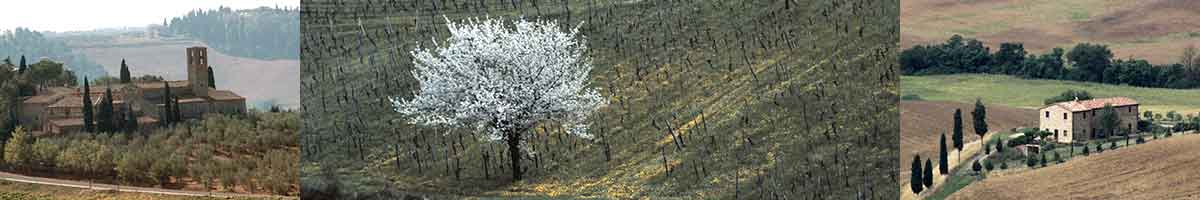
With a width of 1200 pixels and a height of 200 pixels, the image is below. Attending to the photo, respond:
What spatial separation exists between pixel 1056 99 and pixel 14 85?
39.9 ft

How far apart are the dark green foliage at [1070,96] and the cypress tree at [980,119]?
23.2 inches

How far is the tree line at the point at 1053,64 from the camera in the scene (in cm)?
1191

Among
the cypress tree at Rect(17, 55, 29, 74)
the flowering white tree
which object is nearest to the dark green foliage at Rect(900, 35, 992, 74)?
the flowering white tree

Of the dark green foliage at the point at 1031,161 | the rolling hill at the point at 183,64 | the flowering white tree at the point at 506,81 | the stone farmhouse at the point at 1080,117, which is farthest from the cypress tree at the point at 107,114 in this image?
the stone farmhouse at the point at 1080,117

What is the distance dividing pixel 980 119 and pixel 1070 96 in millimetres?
874

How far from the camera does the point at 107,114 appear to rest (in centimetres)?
1529

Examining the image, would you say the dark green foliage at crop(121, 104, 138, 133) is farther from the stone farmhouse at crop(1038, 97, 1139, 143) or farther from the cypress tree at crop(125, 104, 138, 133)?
the stone farmhouse at crop(1038, 97, 1139, 143)

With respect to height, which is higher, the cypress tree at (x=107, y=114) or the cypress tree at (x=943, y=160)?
the cypress tree at (x=107, y=114)

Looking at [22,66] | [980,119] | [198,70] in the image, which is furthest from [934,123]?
[22,66]

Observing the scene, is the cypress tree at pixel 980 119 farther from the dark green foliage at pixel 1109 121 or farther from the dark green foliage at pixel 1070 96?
the dark green foliage at pixel 1109 121

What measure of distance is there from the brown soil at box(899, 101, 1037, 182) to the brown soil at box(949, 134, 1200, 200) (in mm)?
500

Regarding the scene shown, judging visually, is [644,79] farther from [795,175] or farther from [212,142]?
[212,142]

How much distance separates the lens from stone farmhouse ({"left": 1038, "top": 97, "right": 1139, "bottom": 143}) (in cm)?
1191

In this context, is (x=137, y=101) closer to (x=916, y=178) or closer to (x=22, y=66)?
(x=22, y=66)
